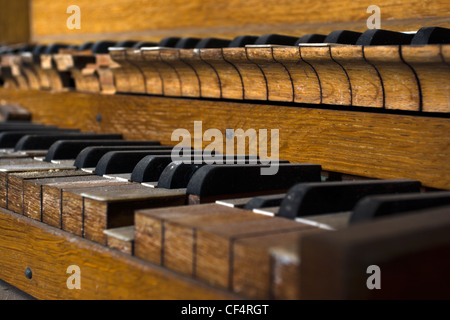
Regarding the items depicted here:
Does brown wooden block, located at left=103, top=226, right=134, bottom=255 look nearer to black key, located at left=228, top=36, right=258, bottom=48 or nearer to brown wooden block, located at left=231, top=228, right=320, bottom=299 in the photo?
brown wooden block, located at left=231, top=228, right=320, bottom=299

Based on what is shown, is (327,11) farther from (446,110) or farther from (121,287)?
(121,287)

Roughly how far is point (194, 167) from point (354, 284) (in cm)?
75

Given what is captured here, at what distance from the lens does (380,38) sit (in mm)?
1379

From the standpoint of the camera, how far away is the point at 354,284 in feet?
2.51

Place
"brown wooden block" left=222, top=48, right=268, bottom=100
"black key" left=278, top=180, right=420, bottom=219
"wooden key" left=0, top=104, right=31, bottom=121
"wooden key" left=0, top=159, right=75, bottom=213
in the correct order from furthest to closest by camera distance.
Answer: "wooden key" left=0, top=104, right=31, bottom=121, "brown wooden block" left=222, top=48, right=268, bottom=100, "wooden key" left=0, top=159, right=75, bottom=213, "black key" left=278, top=180, right=420, bottom=219

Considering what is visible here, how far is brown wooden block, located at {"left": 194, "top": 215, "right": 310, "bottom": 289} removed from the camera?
93 cm

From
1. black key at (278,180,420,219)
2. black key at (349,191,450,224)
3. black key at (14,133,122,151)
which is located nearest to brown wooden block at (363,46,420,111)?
black key at (278,180,420,219)

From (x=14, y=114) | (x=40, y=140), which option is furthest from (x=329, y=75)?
(x=14, y=114)

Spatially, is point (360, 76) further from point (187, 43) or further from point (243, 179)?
point (187, 43)

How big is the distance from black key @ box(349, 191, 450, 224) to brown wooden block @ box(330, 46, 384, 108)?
399mm

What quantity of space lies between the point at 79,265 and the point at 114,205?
0.17 meters

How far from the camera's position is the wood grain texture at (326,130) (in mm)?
1298

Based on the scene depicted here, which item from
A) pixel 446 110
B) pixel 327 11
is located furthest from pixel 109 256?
pixel 327 11

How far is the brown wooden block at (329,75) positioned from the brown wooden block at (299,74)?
0.7 inches
